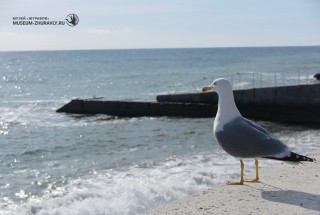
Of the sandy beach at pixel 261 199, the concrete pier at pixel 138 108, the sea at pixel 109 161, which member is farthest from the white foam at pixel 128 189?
the concrete pier at pixel 138 108

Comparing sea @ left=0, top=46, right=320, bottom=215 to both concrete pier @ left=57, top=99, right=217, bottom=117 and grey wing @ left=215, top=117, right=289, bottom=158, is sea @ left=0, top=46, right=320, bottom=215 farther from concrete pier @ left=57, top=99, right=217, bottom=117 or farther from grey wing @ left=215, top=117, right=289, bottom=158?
grey wing @ left=215, top=117, right=289, bottom=158

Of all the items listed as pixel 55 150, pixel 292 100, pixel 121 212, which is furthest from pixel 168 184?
pixel 292 100

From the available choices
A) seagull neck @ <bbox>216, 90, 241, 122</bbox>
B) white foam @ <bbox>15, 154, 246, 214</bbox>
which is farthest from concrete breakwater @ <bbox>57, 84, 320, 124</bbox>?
seagull neck @ <bbox>216, 90, 241, 122</bbox>

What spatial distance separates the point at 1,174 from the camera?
13.1 metres

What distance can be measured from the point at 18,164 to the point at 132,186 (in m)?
6.23

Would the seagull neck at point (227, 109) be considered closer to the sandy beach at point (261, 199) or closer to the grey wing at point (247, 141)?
the grey wing at point (247, 141)

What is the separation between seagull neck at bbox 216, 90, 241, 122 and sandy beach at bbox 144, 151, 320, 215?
1102 millimetres

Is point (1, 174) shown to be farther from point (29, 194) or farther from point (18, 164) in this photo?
point (29, 194)

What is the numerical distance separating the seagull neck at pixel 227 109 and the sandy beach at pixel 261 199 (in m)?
1.10

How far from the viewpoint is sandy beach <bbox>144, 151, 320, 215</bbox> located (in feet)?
19.1

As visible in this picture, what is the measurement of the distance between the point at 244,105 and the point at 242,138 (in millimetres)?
17459

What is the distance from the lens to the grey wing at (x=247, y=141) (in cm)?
630

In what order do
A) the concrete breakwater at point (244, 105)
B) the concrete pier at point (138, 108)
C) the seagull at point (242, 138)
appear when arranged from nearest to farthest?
the seagull at point (242, 138) → the concrete breakwater at point (244, 105) → the concrete pier at point (138, 108)

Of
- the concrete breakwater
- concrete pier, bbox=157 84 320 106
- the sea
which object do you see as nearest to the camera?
the sea
